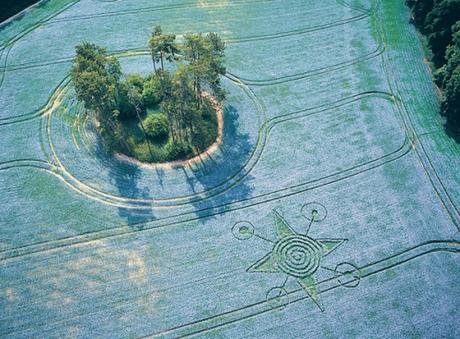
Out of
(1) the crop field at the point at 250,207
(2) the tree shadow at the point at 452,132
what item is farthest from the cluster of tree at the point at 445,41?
(1) the crop field at the point at 250,207

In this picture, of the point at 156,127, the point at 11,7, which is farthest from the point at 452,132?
the point at 11,7

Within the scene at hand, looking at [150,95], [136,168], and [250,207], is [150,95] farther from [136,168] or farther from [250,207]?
[250,207]

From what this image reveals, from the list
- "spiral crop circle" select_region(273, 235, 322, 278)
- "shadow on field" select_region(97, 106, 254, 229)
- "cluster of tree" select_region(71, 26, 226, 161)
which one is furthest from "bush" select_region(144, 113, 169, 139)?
"spiral crop circle" select_region(273, 235, 322, 278)

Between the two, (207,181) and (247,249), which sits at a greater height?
(207,181)

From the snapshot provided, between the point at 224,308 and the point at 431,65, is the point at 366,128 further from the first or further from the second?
the point at 224,308

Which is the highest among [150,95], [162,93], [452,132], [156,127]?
[150,95]

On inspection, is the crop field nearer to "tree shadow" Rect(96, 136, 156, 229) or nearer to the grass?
"tree shadow" Rect(96, 136, 156, 229)

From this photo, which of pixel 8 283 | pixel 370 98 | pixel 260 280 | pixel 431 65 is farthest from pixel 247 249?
pixel 431 65
